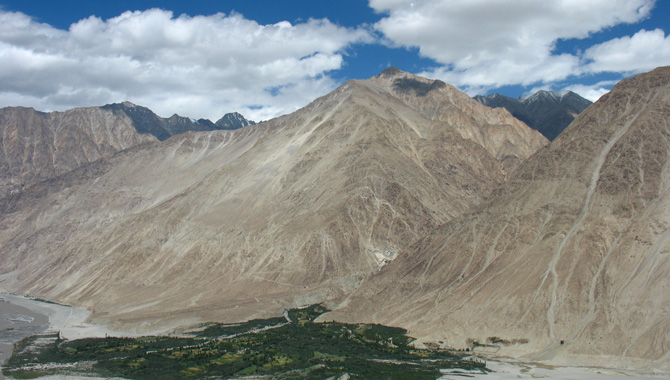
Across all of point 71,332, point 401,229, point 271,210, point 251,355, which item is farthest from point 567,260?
point 271,210

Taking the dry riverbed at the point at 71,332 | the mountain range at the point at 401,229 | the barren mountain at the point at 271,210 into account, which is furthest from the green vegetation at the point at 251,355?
the barren mountain at the point at 271,210

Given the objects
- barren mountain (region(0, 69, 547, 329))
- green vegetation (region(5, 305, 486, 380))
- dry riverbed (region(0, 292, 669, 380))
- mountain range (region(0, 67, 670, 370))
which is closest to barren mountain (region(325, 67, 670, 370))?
mountain range (region(0, 67, 670, 370))

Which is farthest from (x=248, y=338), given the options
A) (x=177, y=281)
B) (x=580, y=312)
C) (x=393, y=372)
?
(x=177, y=281)

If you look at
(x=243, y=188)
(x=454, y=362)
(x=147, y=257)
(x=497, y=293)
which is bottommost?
(x=454, y=362)

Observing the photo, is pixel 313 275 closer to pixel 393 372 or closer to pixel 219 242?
pixel 219 242

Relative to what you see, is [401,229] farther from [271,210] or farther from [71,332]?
[71,332]
